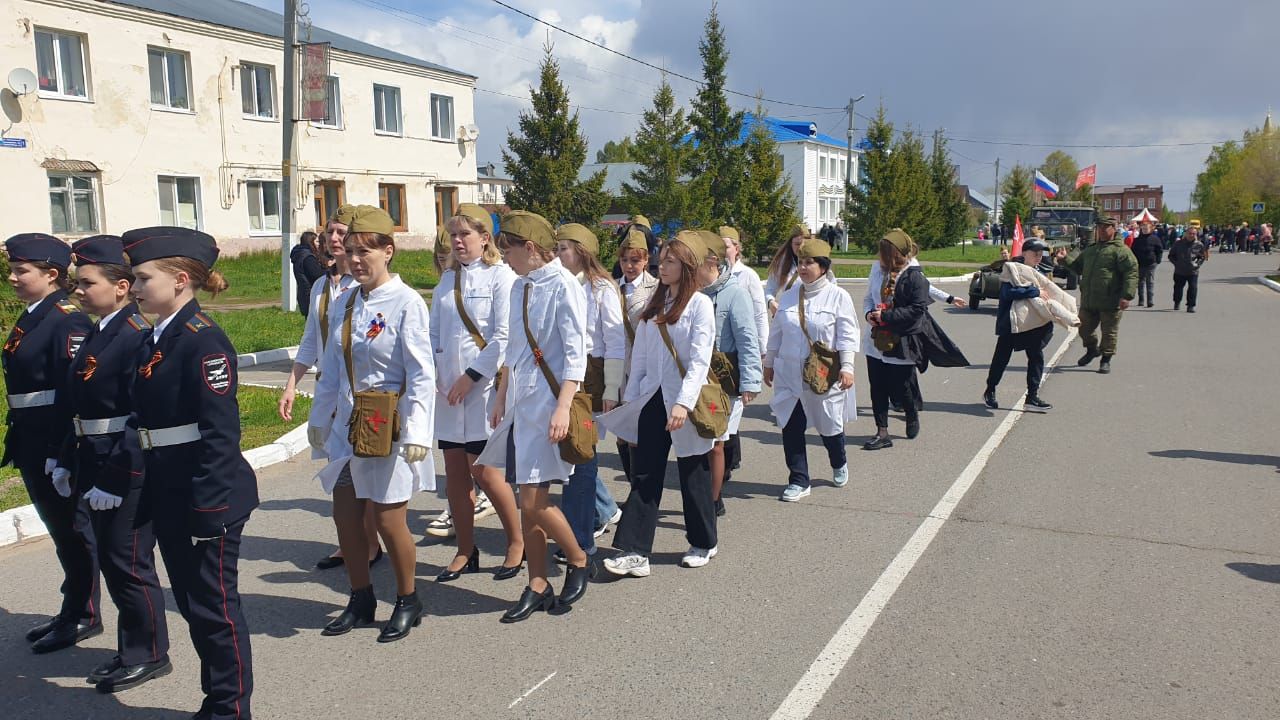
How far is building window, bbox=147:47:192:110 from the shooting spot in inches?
995

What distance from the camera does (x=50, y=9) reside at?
74.1 feet

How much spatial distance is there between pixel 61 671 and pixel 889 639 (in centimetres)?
358

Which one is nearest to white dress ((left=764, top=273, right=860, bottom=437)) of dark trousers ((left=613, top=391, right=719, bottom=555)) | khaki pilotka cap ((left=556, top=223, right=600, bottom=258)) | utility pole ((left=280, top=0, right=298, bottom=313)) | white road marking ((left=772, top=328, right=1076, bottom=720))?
white road marking ((left=772, top=328, right=1076, bottom=720))

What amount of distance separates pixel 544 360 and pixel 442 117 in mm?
31982

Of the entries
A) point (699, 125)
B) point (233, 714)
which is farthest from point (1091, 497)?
point (699, 125)

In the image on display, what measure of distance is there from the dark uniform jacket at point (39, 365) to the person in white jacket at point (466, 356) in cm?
172

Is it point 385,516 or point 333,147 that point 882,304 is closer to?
point 385,516

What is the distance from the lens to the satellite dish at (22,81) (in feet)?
69.1

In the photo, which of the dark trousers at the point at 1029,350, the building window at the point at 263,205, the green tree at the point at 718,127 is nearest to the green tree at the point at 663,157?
the green tree at the point at 718,127

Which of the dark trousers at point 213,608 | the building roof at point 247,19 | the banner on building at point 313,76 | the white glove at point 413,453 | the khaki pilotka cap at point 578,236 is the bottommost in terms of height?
the dark trousers at point 213,608

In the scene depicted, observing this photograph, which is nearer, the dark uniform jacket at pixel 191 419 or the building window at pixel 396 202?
the dark uniform jacket at pixel 191 419

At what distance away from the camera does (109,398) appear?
3.72m

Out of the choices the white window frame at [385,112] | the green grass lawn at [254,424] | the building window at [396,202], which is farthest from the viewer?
the building window at [396,202]

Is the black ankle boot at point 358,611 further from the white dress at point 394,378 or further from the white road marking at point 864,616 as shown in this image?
the white road marking at point 864,616
